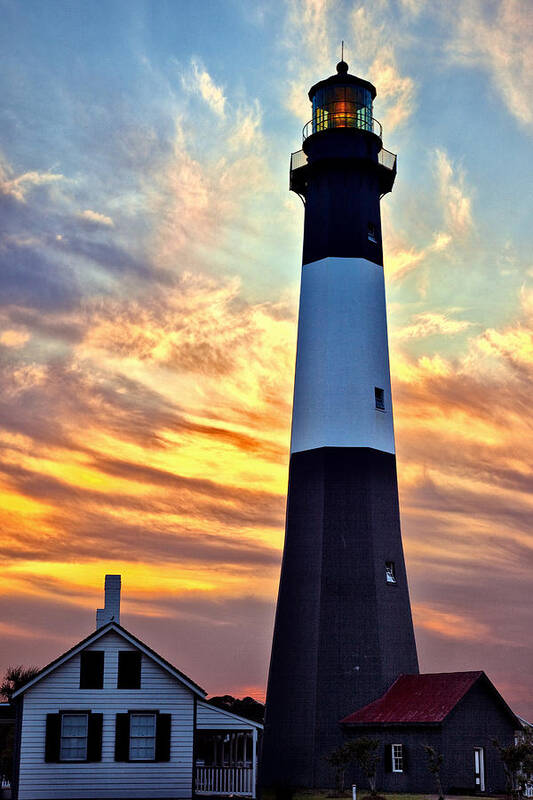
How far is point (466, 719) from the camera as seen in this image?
41875 mm

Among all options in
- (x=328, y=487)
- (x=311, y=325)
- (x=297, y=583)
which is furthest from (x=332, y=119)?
(x=297, y=583)

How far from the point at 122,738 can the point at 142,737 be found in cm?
73

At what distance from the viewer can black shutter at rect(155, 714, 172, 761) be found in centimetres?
3625

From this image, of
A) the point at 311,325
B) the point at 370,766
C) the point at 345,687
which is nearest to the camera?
the point at 370,766

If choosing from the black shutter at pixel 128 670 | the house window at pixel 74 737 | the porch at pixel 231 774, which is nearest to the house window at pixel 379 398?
the porch at pixel 231 774

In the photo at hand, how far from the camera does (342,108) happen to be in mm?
52531

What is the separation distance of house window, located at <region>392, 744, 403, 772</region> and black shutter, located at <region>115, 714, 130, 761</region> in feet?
38.1

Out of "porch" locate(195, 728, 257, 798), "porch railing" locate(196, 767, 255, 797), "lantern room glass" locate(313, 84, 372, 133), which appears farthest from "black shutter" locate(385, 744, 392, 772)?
"lantern room glass" locate(313, 84, 372, 133)

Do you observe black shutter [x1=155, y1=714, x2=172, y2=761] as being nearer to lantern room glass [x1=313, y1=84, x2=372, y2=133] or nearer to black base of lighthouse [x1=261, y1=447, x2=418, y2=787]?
black base of lighthouse [x1=261, y1=447, x2=418, y2=787]

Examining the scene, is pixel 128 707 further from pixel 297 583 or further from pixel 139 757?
pixel 297 583

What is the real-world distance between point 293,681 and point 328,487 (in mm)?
8367

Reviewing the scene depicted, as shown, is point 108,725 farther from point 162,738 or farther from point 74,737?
point 162,738

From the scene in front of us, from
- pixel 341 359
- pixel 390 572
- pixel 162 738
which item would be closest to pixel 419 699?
pixel 390 572

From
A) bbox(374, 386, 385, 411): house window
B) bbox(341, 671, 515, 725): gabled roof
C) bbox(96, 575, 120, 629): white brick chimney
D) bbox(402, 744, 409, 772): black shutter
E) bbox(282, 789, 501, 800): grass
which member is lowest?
bbox(282, 789, 501, 800): grass
